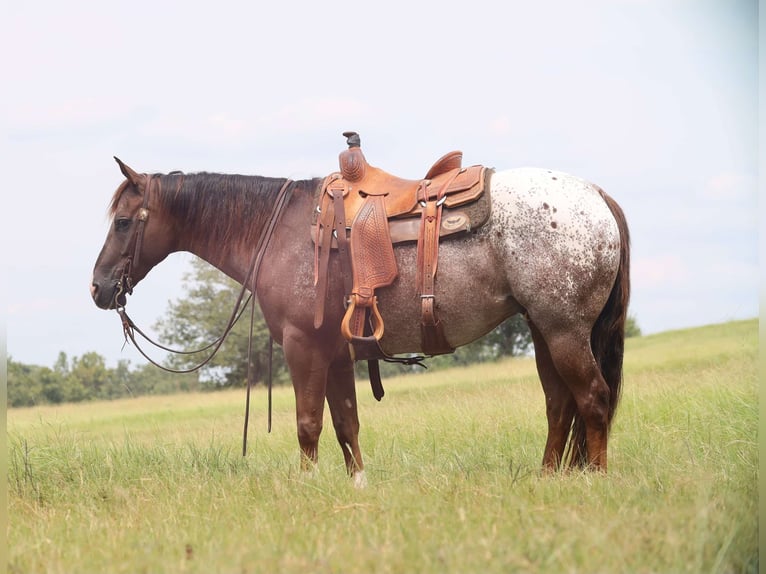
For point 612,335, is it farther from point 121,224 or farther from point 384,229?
point 121,224

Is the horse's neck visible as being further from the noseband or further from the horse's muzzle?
the horse's muzzle

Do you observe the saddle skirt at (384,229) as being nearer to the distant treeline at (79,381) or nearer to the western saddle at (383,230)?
the western saddle at (383,230)

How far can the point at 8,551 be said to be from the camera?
464 centimetres

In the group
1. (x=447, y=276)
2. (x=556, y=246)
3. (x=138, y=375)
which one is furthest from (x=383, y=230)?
(x=138, y=375)

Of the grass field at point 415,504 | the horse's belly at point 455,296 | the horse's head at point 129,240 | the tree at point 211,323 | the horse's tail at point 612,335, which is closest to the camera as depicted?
the grass field at point 415,504

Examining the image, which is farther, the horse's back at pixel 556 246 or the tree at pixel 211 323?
the tree at pixel 211 323

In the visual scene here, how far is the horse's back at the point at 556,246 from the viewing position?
5.85 meters

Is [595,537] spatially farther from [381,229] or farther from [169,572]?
[381,229]

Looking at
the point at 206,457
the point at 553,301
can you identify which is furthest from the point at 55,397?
the point at 553,301

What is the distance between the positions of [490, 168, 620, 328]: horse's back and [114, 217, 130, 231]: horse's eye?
3.19 meters

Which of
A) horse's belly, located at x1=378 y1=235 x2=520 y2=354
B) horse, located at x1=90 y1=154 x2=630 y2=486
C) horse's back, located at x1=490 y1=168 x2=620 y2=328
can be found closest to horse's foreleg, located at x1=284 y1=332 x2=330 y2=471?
horse, located at x1=90 y1=154 x2=630 y2=486

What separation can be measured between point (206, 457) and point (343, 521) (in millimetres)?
2929

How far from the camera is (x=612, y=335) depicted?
6.20 m

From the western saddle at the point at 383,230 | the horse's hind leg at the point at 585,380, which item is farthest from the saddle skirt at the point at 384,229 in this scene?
the horse's hind leg at the point at 585,380
